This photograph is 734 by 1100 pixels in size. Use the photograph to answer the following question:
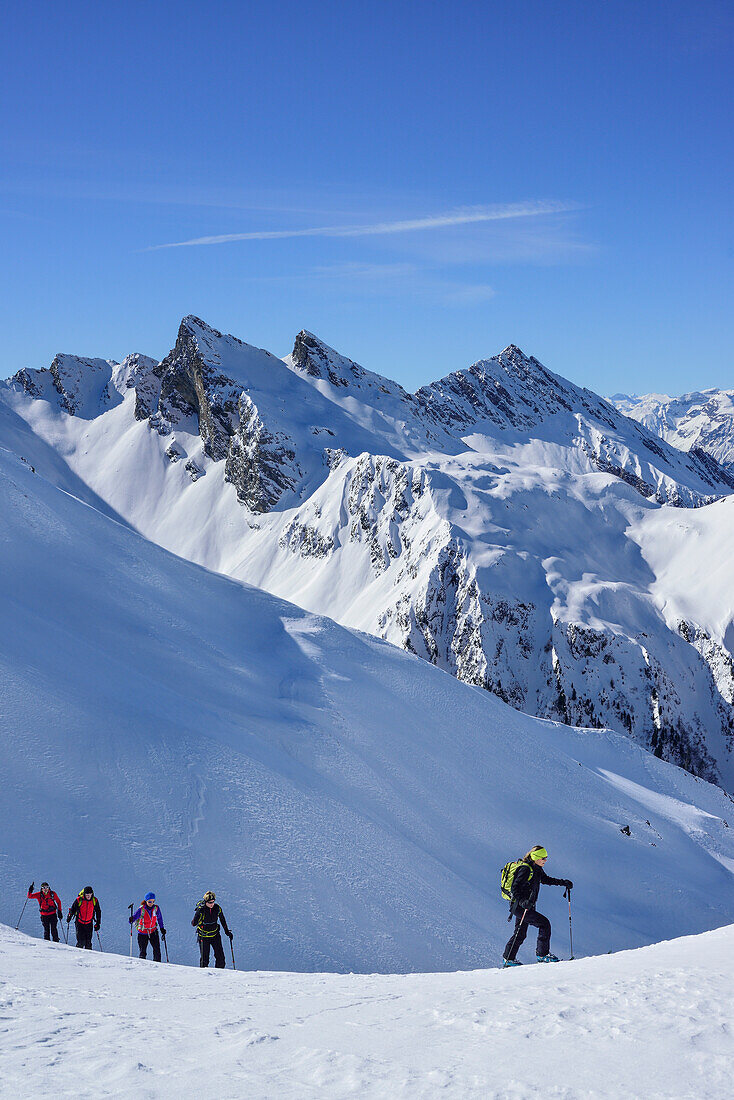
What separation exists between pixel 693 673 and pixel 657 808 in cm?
4634

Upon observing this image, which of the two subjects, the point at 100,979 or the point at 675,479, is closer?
the point at 100,979

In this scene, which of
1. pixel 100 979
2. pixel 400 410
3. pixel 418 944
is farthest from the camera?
pixel 400 410

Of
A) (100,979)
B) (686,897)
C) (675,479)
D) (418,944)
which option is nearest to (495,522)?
(686,897)

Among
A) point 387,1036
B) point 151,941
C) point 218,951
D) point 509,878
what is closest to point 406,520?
point 218,951

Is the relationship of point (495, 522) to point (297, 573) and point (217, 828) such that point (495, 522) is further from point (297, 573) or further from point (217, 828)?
point (217, 828)

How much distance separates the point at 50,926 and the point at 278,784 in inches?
367

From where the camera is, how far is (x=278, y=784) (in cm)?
2294

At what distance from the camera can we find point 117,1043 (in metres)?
6.61

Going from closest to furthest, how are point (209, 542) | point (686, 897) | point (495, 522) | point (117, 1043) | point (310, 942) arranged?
1. point (117, 1043)
2. point (310, 942)
3. point (686, 897)
4. point (495, 522)
5. point (209, 542)

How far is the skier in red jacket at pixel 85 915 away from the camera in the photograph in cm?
1398

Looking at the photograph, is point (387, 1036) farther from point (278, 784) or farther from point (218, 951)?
point (278, 784)

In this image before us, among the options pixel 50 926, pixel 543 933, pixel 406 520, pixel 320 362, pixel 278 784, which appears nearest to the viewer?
pixel 543 933

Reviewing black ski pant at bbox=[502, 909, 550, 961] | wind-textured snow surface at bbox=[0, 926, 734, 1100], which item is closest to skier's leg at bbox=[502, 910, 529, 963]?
black ski pant at bbox=[502, 909, 550, 961]

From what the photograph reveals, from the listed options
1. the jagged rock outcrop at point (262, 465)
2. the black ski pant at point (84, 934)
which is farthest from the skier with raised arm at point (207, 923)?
the jagged rock outcrop at point (262, 465)
